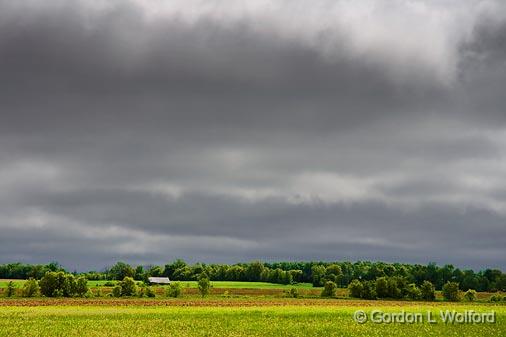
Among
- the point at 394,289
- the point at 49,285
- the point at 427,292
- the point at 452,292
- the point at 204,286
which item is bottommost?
the point at 49,285

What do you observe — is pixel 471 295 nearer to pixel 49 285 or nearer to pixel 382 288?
pixel 382 288

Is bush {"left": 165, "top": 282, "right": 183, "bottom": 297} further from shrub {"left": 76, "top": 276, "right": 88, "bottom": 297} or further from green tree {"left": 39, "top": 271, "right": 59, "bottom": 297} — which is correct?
green tree {"left": 39, "top": 271, "right": 59, "bottom": 297}

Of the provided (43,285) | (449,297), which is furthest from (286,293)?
(43,285)

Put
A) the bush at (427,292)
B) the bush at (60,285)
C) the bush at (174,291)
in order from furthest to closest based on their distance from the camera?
the bush at (427,292) < the bush at (174,291) < the bush at (60,285)

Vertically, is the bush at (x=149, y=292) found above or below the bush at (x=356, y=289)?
below

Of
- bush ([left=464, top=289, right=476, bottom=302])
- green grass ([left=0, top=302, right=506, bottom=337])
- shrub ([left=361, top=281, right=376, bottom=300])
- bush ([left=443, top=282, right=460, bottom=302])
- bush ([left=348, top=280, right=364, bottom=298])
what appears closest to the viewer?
green grass ([left=0, top=302, right=506, bottom=337])

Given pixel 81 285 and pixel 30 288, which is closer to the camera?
pixel 30 288

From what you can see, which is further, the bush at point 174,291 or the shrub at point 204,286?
the shrub at point 204,286

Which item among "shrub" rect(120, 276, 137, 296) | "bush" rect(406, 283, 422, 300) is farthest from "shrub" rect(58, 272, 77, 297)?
"bush" rect(406, 283, 422, 300)

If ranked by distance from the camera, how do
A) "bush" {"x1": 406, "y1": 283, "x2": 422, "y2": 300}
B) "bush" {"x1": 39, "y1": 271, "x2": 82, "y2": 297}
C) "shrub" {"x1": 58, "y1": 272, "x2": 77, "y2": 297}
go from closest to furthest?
"bush" {"x1": 39, "y1": 271, "x2": 82, "y2": 297} → "shrub" {"x1": 58, "y1": 272, "x2": 77, "y2": 297} → "bush" {"x1": 406, "y1": 283, "x2": 422, "y2": 300}

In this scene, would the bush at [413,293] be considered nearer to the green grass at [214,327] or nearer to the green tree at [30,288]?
the green grass at [214,327]

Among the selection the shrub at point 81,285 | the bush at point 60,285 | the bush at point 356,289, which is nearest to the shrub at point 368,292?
the bush at point 356,289

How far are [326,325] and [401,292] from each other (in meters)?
94.4

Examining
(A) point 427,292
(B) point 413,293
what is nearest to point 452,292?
(A) point 427,292
